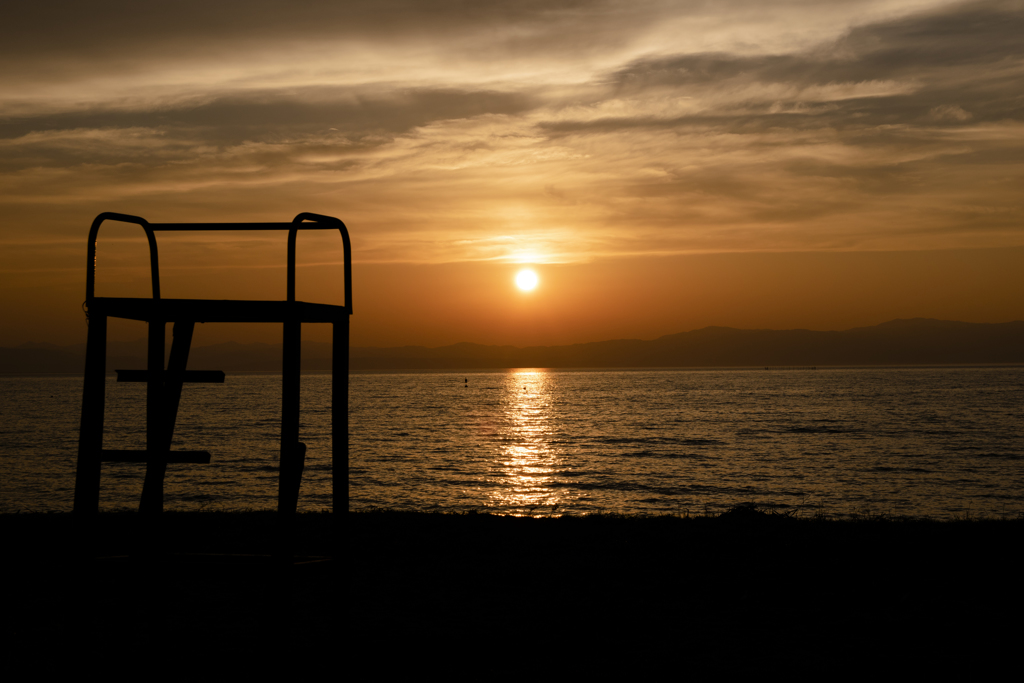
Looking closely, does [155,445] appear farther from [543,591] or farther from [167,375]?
[543,591]

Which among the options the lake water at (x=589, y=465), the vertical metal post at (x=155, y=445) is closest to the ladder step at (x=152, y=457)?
the vertical metal post at (x=155, y=445)

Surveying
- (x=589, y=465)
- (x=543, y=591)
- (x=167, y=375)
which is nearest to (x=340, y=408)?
(x=167, y=375)

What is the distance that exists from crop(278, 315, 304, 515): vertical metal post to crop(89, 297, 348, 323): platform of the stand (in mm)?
114

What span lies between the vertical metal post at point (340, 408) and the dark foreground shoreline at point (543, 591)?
0.29m

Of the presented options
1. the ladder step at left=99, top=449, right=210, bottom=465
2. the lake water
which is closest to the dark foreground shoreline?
the ladder step at left=99, top=449, right=210, bottom=465

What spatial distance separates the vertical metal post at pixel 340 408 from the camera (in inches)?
276

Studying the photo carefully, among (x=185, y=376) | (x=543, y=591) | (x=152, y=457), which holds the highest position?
(x=185, y=376)

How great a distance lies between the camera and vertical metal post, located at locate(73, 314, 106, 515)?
5.97m

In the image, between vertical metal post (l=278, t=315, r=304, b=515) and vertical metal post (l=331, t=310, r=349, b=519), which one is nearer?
vertical metal post (l=278, t=315, r=304, b=515)

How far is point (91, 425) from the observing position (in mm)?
5969

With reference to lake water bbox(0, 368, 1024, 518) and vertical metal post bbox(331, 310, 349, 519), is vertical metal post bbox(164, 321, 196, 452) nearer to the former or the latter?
vertical metal post bbox(331, 310, 349, 519)

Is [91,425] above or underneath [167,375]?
underneath

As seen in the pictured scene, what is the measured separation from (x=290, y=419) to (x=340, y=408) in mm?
1232

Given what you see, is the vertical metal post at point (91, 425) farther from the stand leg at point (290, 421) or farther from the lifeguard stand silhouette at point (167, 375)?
the stand leg at point (290, 421)
